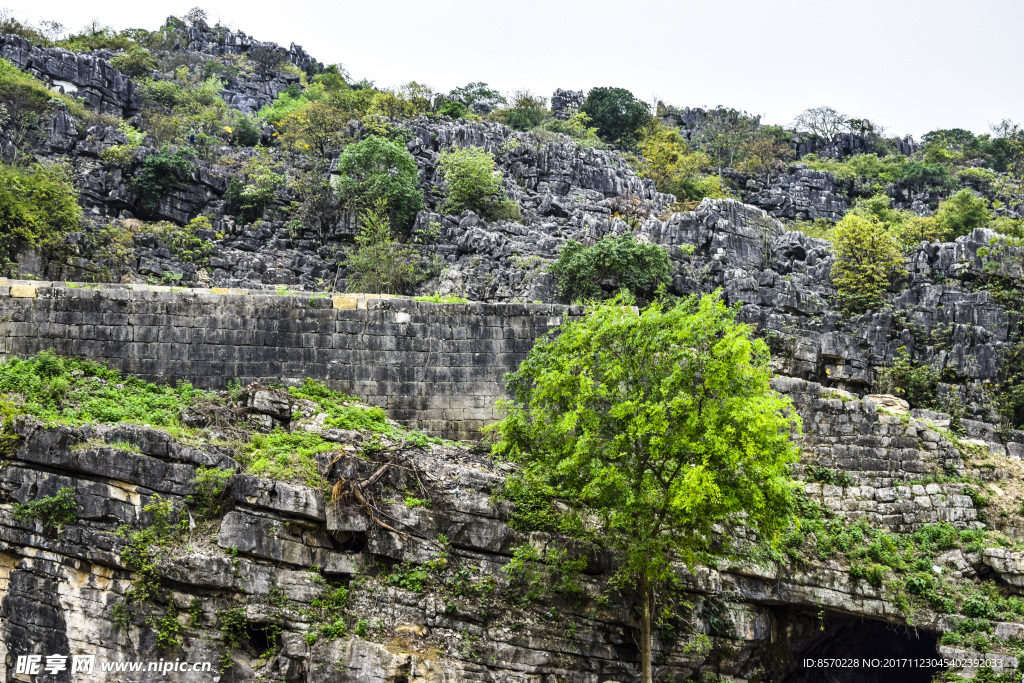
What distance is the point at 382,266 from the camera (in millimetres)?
24422

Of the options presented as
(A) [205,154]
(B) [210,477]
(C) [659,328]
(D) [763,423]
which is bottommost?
(B) [210,477]

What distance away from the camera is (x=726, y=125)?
47.4 m

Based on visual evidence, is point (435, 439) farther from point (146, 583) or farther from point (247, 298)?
point (146, 583)

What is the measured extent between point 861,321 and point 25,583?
753 inches

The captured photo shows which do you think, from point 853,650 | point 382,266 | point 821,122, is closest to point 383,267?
point 382,266

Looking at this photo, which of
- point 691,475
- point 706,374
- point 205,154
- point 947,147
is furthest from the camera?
point 947,147

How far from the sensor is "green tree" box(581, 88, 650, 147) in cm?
4441

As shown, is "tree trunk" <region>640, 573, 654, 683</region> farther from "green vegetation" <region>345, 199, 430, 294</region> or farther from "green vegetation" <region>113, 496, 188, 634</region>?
"green vegetation" <region>345, 199, 430, 294</region>

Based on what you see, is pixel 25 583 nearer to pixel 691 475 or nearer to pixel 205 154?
pixel 691 475

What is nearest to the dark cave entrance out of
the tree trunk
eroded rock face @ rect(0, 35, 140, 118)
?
the tree trunk

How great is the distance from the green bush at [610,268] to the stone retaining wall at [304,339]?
6.76 metres

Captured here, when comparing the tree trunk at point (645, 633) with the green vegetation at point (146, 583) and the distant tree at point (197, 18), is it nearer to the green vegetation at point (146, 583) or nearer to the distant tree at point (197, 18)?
the green vegetation at point (146, 583)

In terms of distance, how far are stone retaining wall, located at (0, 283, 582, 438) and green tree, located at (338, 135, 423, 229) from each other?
14.0 metres

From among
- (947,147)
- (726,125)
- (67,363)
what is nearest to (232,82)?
(726,125)
